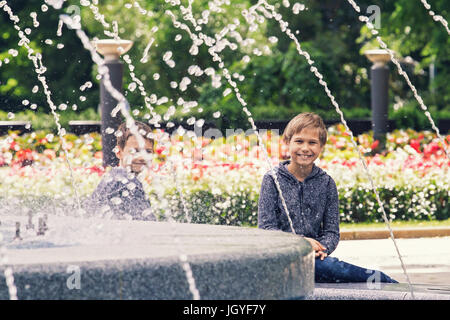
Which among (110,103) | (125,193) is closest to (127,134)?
(125,193)

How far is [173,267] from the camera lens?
3430 mm

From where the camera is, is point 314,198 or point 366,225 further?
point 366,225

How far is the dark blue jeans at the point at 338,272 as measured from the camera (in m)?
4.75

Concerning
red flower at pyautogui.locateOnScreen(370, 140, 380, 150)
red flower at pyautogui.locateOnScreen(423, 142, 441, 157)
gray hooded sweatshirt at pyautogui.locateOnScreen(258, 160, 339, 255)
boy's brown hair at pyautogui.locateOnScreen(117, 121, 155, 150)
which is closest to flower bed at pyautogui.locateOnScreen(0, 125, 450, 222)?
red flower at pyautogui.locateOnScreen(423, 142, 441, 157)

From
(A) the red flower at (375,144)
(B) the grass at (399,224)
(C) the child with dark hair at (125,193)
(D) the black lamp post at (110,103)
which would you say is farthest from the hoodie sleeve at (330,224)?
(A) the red flower at (375,144)

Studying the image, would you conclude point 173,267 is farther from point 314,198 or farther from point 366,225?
point 366,225

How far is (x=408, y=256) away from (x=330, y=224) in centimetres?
434

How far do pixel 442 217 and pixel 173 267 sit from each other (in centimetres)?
846

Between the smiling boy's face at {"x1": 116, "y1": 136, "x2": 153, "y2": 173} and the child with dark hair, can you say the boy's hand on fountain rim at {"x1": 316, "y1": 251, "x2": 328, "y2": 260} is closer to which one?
the child with dark hair

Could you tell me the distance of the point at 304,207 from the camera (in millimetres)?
4949

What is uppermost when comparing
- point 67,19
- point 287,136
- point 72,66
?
point 72,66

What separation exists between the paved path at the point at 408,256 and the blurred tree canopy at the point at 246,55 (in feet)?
32.0

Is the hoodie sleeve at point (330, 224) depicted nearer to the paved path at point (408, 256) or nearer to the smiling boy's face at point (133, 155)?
the smiling boy's face at point (133, 155)

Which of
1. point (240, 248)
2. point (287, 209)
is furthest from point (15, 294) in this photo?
point (287, 209)
